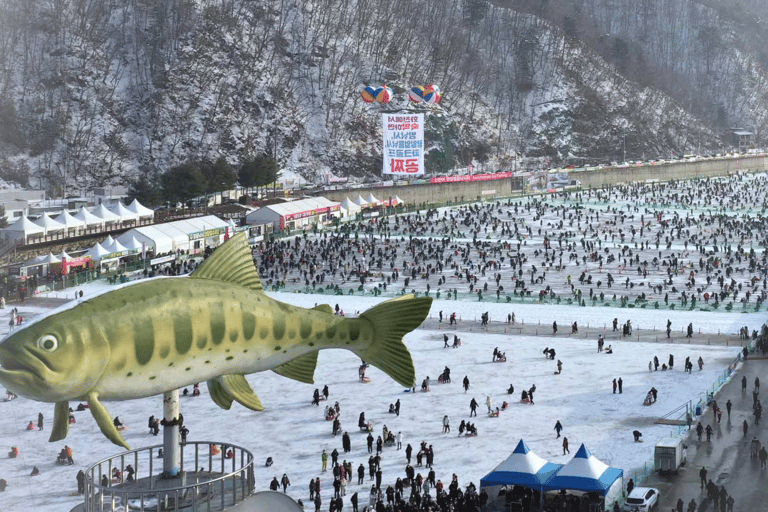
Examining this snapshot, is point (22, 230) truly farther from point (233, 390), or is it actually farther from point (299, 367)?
point (233, 390)

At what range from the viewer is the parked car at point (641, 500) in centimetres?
2855

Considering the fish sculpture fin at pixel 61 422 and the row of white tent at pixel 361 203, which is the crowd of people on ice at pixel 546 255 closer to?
the row of white tent at pixel 361 203

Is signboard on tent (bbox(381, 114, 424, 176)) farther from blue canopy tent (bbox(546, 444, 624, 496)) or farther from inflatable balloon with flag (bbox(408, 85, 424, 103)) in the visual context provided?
blue canopy tent (bbox(546, 444, 624, 496))

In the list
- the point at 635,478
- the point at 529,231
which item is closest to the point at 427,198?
the point at 529,231

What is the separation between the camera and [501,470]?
2942 centimetres

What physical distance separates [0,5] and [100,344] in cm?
15424

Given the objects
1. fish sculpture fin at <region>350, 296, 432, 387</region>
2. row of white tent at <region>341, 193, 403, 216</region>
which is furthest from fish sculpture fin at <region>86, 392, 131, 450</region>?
row of white tent at <region>341, 193, 403, 216</region>

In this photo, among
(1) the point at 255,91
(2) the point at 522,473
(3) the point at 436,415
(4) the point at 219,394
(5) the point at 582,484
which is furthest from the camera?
(1) the point at 255,91

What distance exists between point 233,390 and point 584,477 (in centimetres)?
1728

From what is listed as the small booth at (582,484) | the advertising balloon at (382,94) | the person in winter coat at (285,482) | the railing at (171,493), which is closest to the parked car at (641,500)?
the small booth at (582,484)

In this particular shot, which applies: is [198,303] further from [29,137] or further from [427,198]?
[29,137]

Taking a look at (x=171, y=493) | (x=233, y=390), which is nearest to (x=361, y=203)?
(x=233, y=390)

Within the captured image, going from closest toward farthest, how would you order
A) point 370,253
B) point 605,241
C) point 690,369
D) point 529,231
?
point 690,369
point 370,253
point 605,241
point 529,231

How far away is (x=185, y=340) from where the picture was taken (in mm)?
12703
